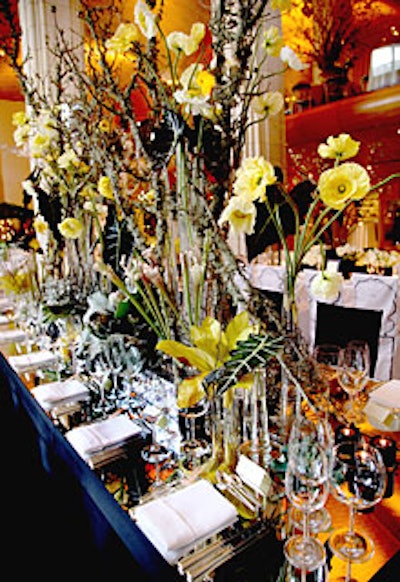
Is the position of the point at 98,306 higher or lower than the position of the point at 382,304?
higher

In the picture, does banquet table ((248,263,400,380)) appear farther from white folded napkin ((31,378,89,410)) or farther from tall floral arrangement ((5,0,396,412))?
tall floral arrangement ((5,0,396,412))

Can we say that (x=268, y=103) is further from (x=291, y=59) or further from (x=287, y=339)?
(x=287, y=339)

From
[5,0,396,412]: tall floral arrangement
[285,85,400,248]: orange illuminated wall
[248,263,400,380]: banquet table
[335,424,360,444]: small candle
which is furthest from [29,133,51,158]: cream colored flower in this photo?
[285,85,400,248]: orange illuminated wall

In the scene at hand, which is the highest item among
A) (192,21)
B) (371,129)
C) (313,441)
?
(192,21)

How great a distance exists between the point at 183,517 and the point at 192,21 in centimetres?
587

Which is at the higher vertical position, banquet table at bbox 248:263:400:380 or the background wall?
the background wall

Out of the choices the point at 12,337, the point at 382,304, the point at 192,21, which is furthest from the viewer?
the point at 192,21

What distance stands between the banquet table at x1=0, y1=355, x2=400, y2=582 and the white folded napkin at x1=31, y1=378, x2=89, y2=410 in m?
0.03

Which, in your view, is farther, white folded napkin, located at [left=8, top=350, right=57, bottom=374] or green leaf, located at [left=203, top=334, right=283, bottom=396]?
white folded napkin, located at [left=8, top=350, right=57, bottom=374]

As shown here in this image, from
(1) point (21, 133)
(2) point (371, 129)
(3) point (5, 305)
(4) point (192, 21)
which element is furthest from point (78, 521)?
(2) point (371, 129)

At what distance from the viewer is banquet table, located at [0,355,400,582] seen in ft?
2.53

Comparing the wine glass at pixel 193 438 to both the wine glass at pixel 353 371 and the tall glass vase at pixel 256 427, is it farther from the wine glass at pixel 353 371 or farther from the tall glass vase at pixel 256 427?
the wine glass at pixel 353 371

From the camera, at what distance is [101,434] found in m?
1.20

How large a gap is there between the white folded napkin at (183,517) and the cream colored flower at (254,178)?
0.54 meters
